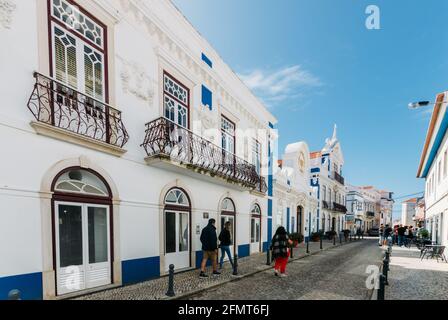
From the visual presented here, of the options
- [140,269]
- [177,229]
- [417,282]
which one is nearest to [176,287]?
[140,269]

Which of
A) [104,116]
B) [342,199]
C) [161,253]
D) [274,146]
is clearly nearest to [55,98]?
[104,116]

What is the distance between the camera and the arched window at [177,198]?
7342 mm

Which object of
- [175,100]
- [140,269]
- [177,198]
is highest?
[175,100]

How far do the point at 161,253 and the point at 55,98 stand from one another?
4626 mm

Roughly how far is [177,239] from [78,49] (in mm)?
5700

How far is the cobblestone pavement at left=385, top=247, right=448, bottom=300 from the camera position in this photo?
563 cm

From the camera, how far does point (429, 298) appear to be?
5.45 m

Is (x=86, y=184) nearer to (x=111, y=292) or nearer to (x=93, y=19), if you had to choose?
(x=111, y=292)

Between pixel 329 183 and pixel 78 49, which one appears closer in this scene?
pixel 78 49

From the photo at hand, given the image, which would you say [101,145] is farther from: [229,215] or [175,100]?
[229,215]

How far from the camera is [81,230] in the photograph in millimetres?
5121

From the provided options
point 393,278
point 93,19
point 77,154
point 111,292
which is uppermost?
point 93,19

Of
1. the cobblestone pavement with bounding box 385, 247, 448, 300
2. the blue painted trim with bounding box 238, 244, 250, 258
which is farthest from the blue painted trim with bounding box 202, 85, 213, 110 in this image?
the cobblestone pavement with bounding box 385, 247, 448, 300

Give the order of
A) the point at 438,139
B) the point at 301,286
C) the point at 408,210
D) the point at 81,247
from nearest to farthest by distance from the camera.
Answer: the point at 81,247 → the point at 301,286 → the point at 438,139 → the point at 408,210
